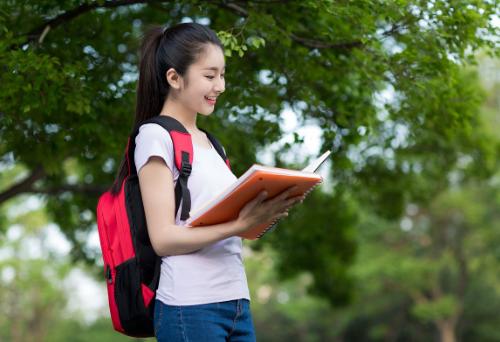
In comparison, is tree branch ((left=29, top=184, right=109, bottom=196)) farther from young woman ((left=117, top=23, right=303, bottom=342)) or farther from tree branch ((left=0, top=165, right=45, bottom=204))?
young woman ((left=117, top=23, right=303, bottom=342))

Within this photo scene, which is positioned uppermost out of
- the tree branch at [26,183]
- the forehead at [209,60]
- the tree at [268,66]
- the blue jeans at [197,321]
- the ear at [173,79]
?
the forehead at [209,60]

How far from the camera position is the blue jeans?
2.46m

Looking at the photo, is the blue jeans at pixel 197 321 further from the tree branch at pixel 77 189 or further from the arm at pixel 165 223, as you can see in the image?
the tree branch at pixel 77 189

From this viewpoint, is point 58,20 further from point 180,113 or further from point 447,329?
point 447,329

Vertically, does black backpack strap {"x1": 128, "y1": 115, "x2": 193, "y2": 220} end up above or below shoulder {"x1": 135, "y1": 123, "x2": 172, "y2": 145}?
below

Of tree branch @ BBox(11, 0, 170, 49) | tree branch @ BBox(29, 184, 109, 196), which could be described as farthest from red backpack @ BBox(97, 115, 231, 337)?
tree branch @ BBox(29, 184, 109, 196)

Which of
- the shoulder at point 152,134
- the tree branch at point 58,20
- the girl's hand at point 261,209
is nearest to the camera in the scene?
the girl's hand at point 261,209

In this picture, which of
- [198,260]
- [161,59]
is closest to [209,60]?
[161,59]

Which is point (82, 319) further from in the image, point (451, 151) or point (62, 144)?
point (62, 144)

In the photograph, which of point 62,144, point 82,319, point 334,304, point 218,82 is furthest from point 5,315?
point 218,82

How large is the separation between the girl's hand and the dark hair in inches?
19.6

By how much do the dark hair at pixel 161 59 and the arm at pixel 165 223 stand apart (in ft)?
0.80

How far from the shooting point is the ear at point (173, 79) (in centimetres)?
275

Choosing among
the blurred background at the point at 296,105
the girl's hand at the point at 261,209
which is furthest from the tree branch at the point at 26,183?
the girl's hand at the point at 261,209
